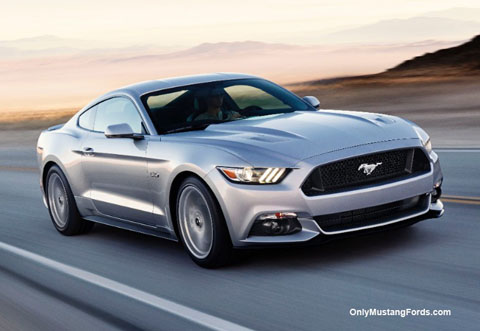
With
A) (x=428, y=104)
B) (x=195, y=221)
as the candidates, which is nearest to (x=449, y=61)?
(x=428, y=104)

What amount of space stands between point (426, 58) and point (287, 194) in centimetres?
9865

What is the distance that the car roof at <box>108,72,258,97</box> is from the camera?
8.45 m

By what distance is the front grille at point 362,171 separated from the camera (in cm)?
654

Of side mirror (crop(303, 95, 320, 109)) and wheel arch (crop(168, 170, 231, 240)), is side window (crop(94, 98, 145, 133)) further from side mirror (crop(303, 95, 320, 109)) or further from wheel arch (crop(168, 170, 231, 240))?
side mirror (crop(303, 95, 320, 109))

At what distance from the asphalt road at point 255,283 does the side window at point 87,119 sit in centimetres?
116

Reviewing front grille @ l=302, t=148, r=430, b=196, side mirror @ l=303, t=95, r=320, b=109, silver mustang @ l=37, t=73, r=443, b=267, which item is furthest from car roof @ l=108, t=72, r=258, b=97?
front grille @ l=302, t=148, r=430, b=196

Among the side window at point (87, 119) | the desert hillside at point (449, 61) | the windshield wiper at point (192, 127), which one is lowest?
the desert hillside at point (449, 61)

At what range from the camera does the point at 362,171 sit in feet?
21.9

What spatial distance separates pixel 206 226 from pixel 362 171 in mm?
1245

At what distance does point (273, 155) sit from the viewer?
6.53 meters

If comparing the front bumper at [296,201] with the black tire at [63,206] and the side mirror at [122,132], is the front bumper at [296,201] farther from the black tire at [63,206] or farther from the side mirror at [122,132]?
the black tire at [63,206]

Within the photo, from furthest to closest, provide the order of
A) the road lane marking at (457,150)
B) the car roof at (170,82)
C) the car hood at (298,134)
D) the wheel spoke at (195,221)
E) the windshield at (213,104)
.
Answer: the road lane marking at (457,150), the car roof at (170,82), the windshield at (213,104), the wheel spoke at (195,221), the car hood at (298,134)

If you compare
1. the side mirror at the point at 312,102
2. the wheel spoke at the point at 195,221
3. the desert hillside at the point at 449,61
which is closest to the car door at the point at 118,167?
the wheel spoke at the point at 195,221

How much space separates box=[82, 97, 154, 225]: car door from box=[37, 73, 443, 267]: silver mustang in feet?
0.04
